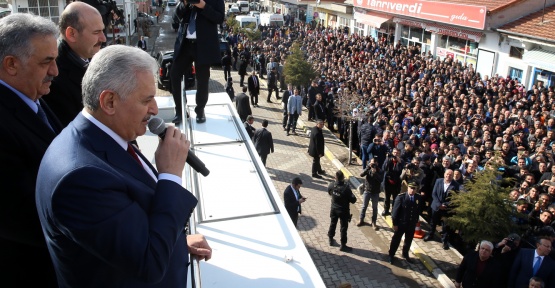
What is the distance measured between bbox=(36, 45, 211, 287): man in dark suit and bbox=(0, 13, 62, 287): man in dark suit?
0.47 meters

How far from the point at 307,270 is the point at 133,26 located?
3715 centimetres

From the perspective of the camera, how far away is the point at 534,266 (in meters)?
6.41

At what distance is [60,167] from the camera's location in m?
1.61

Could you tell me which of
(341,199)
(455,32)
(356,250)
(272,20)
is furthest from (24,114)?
(272,20)

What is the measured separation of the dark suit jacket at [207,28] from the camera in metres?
5.26

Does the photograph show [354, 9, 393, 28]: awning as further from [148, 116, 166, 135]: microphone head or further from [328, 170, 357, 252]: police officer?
[148, 116, 166, 135]: microphone head

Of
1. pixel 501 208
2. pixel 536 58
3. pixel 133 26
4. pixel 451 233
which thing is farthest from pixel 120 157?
pixel 133 26

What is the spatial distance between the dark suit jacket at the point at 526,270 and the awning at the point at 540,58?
38.5 ft

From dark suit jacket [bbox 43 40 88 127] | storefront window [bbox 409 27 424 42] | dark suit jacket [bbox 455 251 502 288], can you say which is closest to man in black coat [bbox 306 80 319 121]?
dark suit jacket [bbox 455 251 502 288]

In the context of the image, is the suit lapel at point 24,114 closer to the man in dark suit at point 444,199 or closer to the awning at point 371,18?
the man in dark suit at point 444,199

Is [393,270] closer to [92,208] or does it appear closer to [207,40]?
[207,40]

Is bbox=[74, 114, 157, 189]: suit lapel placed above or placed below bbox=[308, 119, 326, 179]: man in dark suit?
above

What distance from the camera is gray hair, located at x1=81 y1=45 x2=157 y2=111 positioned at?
70.0 inches

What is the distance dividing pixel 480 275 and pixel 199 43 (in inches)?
210
